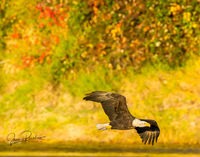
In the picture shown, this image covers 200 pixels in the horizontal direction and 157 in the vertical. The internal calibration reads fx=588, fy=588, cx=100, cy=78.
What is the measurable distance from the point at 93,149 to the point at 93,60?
4.76 m

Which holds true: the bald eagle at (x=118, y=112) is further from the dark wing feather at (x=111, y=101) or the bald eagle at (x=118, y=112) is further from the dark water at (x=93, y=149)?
the dark water at (x=93, y=149)

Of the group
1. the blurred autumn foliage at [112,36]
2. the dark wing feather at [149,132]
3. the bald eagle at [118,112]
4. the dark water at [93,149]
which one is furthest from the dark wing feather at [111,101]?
the blurred autumn foliage at [112,36]

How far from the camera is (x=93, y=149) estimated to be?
52.4 ft

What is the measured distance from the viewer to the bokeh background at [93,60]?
18344 mm

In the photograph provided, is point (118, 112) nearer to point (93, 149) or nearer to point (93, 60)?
point (93, 149)

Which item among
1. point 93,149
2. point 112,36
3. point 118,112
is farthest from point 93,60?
point 118,112

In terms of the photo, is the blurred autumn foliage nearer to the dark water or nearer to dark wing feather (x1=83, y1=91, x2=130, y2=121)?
the dark water

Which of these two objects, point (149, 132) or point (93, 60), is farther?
point (93, 60)

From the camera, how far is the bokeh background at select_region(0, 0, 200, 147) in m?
18.3

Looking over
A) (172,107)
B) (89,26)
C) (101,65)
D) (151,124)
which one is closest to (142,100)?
(172,107)

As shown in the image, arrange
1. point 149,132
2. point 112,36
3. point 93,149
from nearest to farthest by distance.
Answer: point 149,132, point 93,149, point 112,36

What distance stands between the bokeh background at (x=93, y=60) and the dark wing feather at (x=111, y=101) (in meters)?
5.27

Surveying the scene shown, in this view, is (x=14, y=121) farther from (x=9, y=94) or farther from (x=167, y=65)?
(x=167, y=65)

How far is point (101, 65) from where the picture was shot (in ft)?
65.5
